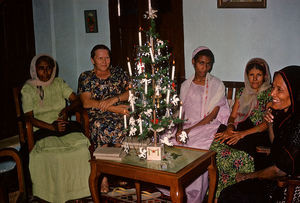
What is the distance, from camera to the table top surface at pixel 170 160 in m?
2.66

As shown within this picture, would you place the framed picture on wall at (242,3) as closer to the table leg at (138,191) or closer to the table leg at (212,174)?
the table leg at (212,174)

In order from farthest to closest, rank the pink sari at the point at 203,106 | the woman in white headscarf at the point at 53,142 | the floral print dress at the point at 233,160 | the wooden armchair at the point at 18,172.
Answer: the pink sari at the point at 203,106 < the woman in white headscarf at the point at 53,142 < the floral print dress at the point at 233,160 < the wooden armchair at the point at 18,172

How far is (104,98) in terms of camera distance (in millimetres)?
4086

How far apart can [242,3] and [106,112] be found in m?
2.05

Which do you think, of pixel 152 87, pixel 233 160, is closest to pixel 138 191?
pixel 233 160

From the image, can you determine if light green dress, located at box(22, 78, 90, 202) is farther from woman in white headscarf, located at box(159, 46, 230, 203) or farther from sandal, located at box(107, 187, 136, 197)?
woman in white headscarf, located at box(159, 46, 230, 203)

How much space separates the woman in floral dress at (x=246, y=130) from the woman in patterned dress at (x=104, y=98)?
112cm

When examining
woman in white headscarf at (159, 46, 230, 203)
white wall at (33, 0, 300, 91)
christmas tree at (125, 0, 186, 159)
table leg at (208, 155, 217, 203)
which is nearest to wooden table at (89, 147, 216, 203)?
table leg at (208, 155, 217, 203)

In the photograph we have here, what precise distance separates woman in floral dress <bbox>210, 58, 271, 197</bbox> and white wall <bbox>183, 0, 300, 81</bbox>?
20.4 inches

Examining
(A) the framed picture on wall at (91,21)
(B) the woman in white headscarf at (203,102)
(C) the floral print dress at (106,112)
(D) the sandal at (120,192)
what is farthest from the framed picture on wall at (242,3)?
(D) the sandal at (120,192)

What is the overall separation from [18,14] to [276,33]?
362cm

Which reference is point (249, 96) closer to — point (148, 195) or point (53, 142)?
point (148, 195)

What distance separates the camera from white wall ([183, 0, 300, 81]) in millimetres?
3914

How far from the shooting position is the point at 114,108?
3.96m
